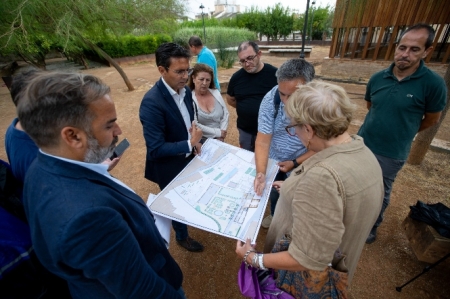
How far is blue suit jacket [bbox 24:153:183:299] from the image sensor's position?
0.72 metres

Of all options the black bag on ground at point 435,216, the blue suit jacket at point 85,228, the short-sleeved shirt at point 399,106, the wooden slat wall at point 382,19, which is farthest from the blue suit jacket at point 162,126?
the wooden slat wall at point 382,19

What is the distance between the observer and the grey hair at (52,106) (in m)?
0.76

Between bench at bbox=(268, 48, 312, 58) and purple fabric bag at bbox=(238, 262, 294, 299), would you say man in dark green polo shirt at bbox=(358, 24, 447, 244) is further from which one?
bench at bbox=(268, 48, 312, 58)

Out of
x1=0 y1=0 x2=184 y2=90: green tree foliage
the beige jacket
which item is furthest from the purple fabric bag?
x1=0 y1=0 x2=184 y2=90: green tree foliage

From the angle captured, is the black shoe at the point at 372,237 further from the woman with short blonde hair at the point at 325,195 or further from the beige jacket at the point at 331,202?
the beige jacket at the point at 331,202

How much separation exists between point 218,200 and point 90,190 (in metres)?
0.90

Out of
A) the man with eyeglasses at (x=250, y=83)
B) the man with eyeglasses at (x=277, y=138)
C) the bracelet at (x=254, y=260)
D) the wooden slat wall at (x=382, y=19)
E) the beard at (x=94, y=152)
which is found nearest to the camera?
the beard at (x=94, y=152)

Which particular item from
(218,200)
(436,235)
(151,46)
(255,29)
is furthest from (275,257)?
(255,29)

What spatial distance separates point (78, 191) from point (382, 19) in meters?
10.9

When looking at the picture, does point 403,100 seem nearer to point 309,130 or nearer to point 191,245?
point 309,130

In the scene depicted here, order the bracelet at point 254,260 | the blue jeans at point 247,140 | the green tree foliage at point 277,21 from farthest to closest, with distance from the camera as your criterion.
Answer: the green tree foliage at point 277,21 < the blue jeans at point 247,140 < the bracelet at point 254,260

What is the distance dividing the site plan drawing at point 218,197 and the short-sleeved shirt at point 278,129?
19 cm

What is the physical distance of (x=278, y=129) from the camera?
1992 mm

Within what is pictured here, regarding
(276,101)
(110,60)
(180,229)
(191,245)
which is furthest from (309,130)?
(110,60)
